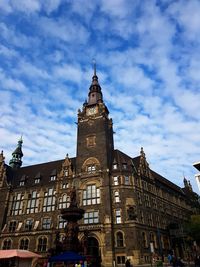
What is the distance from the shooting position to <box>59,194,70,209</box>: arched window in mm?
53556

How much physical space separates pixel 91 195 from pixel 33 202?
14464 mm

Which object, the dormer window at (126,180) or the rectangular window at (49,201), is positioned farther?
the rectangular window at (49,201)

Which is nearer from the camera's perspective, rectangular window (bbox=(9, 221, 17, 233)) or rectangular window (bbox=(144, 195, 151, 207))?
rectangular window (bbox=(144, 195, 151, 207))

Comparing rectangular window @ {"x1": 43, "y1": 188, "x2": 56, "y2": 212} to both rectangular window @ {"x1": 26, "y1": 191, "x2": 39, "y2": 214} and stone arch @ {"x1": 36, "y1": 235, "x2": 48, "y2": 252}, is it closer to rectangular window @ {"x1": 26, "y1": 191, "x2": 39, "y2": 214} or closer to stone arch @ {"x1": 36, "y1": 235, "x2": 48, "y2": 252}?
rectangular window @ {"x1": 26, "y1": 191, "x2": 39, "y2": 214}

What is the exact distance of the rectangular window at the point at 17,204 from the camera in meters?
57.4

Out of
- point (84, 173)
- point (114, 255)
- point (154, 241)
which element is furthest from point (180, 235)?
point (84, 173)

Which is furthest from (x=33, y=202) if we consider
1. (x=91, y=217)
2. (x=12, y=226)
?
(x=91, y=217)

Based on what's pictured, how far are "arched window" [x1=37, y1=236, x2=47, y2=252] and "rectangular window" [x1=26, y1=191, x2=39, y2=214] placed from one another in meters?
6.23

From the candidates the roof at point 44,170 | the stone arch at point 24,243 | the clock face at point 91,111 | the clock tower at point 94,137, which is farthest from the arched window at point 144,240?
the clock face at point 91,111

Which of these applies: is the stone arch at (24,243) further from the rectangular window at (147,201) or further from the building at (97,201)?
the rectangular window at (147,201)

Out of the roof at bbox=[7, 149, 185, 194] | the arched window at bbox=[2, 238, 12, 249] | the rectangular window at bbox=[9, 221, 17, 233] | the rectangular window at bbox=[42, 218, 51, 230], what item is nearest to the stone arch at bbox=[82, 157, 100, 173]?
the roof at bbox=[7, 149, 185, 194]

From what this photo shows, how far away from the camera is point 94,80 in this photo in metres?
69.2

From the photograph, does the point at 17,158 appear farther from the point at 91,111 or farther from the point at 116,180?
the point at 116,180

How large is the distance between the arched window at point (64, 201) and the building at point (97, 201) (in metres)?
0.21
